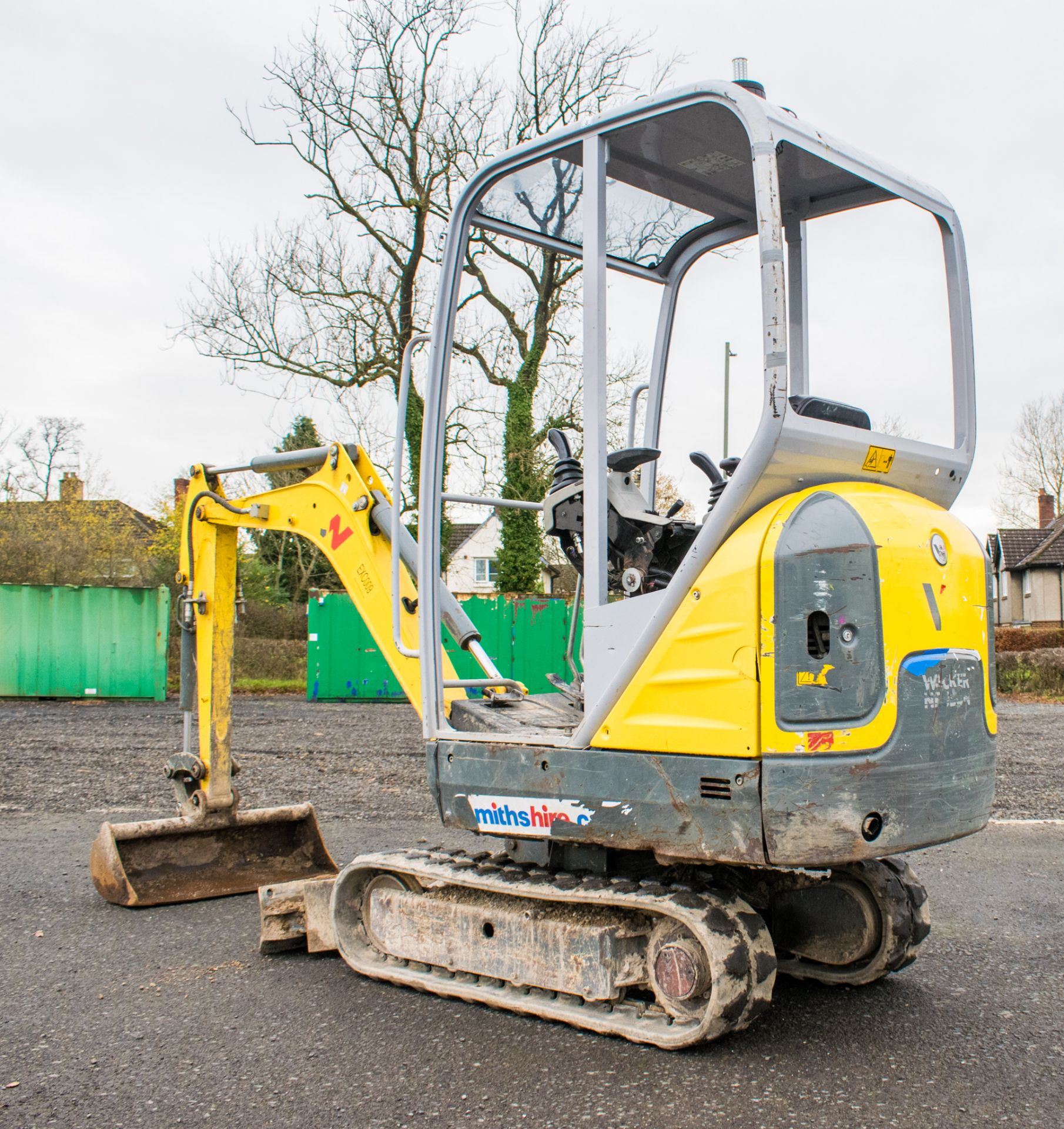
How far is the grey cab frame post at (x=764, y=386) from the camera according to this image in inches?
131

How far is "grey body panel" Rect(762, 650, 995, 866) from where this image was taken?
10.5 ft

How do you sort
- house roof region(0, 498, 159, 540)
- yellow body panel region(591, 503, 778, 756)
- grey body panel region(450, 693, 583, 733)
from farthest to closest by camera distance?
house roof region(0, 498, 159, 540), grey body panel region(450, 693, 583, 733), yellow body panel region(591, 503, 778, 756)

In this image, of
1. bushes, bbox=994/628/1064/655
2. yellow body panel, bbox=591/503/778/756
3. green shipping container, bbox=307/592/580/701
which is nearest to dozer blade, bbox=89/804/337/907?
yellow body panel, bbox=591/503/778/756

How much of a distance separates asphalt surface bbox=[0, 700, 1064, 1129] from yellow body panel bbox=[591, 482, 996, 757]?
3.31ft

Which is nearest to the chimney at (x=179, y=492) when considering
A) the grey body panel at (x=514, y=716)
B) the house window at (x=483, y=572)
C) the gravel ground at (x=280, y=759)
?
the house window at (x=483, y=572)

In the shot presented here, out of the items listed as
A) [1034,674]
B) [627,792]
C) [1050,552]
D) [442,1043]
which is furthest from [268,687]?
[1050,552]

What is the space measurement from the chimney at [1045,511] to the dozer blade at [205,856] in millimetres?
51162

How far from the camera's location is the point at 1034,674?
64.4 ft

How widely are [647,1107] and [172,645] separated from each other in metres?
17.7

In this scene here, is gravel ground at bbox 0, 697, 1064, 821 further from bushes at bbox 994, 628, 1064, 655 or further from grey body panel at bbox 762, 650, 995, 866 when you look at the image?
bushes at bbox 994, 628, 1064, 655

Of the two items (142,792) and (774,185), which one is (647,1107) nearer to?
(774,185)

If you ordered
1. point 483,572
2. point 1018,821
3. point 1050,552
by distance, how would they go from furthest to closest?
point 483,572 → point 1050,552 → point 1018,821

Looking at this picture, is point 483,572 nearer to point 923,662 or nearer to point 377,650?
point 377,650

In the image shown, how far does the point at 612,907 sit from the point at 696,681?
0.91 m
